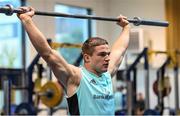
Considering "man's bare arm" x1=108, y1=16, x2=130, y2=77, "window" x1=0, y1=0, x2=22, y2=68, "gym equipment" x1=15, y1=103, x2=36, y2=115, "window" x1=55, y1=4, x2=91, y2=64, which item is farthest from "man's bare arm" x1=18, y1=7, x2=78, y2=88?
"window" x1=55, y1=4, x2=91, y2=64

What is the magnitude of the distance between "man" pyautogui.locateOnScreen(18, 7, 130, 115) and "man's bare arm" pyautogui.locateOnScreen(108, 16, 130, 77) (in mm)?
225

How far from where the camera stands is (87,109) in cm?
251

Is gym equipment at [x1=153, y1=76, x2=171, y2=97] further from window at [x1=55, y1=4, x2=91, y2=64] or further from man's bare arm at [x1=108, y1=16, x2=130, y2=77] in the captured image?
man's bare arm at [x1=108, y1=16, x2=130, y2=77]

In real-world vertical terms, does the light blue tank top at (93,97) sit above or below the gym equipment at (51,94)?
above

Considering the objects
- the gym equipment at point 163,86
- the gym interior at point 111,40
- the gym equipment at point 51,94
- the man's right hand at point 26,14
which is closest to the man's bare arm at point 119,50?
the man's right hand at point 26,14

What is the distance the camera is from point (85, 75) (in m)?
2.58

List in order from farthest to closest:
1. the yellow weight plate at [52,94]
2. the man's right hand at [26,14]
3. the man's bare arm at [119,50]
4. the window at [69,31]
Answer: the window at [69,31] < the yellow weight plate at [52,94] < the man's bare arm at [119,50] < the man's right hand at [26,14]

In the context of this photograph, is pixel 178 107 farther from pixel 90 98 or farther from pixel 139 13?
pixel 90 98

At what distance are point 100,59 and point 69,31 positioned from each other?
592 centimetres

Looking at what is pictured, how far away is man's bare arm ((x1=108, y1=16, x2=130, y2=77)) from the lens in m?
2.89

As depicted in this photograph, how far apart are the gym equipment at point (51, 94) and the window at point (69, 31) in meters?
1.71

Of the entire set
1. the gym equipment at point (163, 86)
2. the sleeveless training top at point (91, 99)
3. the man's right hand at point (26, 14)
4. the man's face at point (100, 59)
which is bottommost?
the gym equipment at point (163, 86)

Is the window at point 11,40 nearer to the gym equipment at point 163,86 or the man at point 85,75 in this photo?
the gym equipment at point 163,86

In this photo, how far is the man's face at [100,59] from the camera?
8.45ft
